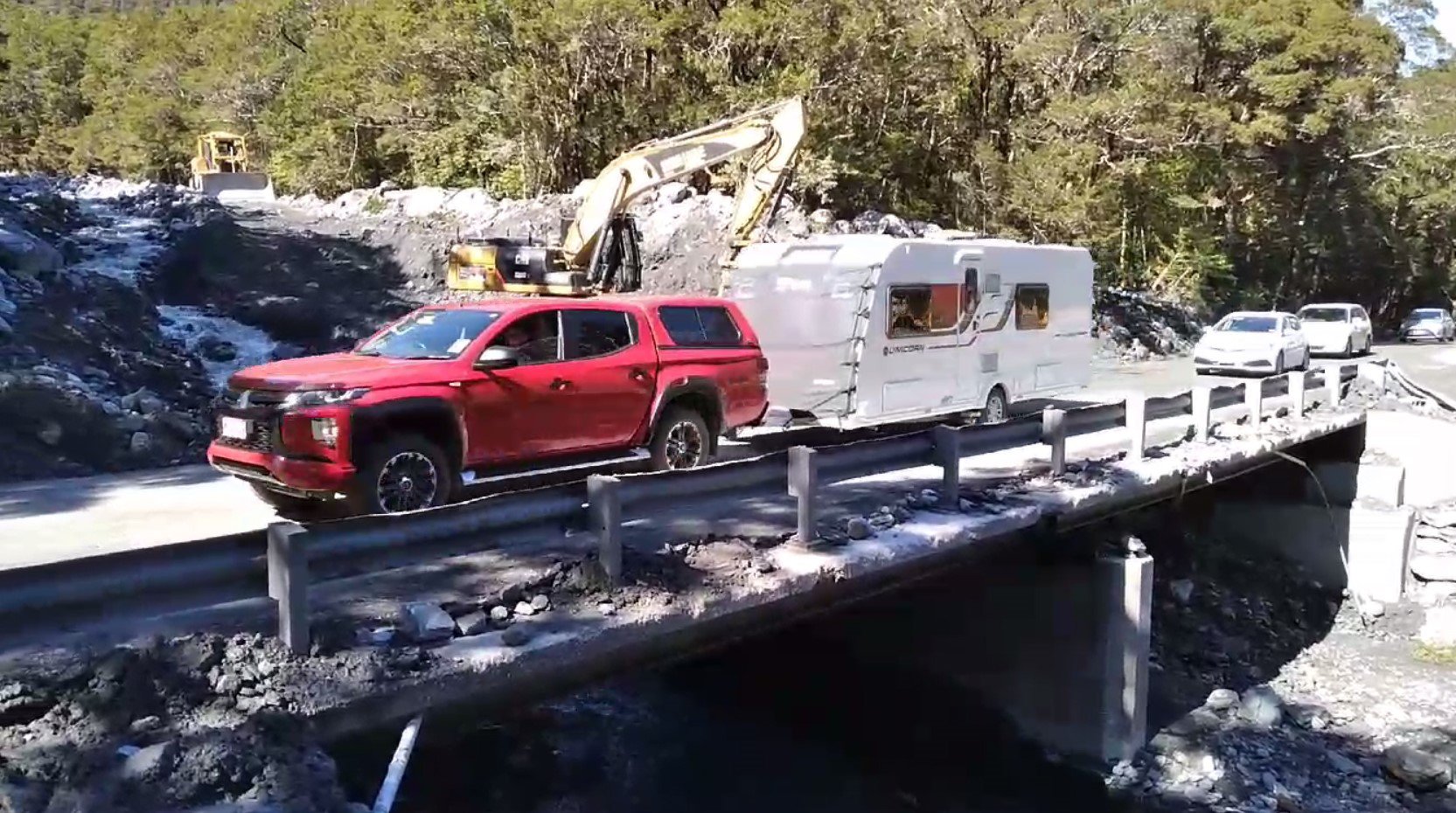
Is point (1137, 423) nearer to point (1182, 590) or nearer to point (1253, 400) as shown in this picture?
point (1253, 400)

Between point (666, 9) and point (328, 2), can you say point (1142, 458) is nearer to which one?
point (666, 9)

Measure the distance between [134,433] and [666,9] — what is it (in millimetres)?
20645

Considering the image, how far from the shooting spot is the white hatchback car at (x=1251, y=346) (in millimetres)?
25078

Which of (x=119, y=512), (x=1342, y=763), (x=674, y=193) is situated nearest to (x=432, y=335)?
(x=119, y=512)

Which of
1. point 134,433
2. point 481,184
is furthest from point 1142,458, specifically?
point 481,184

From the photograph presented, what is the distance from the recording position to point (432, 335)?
946 cm

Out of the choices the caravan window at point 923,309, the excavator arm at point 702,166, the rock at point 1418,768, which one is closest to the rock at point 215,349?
the excavator arm at point 702,166

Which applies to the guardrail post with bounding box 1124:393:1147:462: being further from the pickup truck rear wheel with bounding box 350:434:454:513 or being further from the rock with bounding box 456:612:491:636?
the rock with bounding box 456:612:491:636

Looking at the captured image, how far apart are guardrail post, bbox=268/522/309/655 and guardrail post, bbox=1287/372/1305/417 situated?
44.6 ft

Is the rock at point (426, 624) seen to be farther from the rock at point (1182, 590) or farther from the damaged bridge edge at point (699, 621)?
the rock at point (1182, 590)

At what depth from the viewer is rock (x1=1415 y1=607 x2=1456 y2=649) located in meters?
15.1

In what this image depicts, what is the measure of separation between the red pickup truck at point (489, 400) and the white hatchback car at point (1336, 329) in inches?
979

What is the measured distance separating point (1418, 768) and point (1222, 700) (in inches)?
74.4

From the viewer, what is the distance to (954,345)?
14797 millimetres
